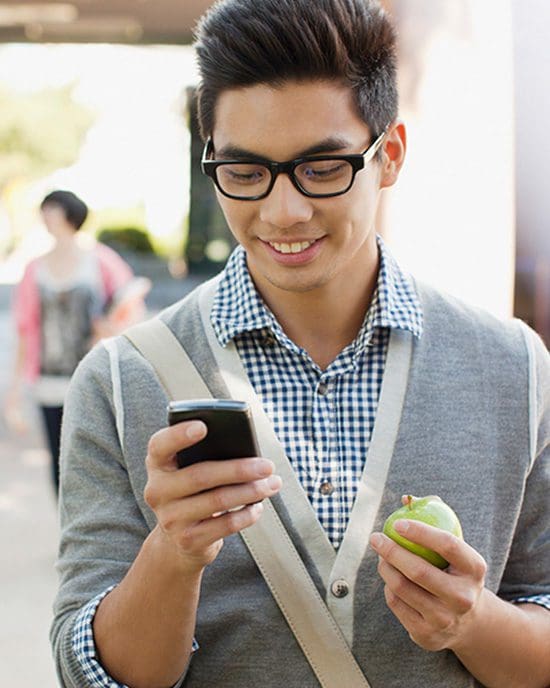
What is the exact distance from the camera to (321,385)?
217 cm

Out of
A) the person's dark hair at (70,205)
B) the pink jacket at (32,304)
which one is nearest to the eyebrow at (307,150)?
the pink jacket at (32,304)

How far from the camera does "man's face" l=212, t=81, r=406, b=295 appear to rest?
2045 millimetres

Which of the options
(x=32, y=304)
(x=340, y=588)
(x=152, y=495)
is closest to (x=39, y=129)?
(x=32, y=304)

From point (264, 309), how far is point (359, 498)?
1.42 ft

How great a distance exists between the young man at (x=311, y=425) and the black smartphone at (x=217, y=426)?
23 cm

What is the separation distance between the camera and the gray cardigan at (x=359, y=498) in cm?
203

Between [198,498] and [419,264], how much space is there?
6.87ft

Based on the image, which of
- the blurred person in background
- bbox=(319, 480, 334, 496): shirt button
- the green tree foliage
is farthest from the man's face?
the green tree foliage

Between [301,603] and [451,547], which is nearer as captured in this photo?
[451,547]

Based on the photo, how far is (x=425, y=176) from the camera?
362 centimetres

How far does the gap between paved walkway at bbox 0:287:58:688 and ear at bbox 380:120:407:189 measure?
358 centimetres

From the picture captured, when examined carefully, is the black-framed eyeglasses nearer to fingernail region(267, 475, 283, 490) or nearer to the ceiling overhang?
fingernail region(267, 475, 283, 490)

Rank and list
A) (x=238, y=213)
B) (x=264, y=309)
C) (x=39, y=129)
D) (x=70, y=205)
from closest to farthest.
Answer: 1. (x=238, y=213)
2. (x=264, y=309)
3. (x=70, y=205)
4. (x=39, y=129)

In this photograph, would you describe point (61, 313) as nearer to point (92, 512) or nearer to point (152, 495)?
point (92, 512)
